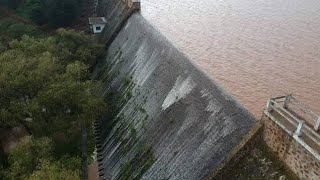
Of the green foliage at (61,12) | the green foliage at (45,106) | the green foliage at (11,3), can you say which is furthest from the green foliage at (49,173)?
the green foliage at (11,3)

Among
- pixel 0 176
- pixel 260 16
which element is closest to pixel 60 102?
pixel 0 176

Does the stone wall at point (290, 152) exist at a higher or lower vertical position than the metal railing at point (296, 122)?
lower

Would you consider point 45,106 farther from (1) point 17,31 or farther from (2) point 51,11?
(2) point 51,11

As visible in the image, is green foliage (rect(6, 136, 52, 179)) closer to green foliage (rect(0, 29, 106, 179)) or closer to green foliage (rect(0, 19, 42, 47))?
green foliage (rect(0, 29, 106, 179))

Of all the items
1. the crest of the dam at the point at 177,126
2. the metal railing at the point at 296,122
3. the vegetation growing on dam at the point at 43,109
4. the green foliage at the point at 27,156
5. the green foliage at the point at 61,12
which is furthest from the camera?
the green foliage at the point at 61,12

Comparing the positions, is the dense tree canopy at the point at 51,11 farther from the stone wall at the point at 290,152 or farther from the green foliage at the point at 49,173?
the stone wall at the point at 290,152

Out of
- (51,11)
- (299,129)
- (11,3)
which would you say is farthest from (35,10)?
(299,129)

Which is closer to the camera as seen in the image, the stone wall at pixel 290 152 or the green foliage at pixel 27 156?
the stone wall at pixel 290 152
